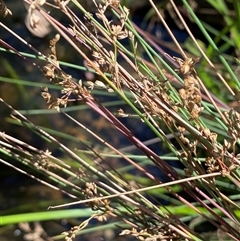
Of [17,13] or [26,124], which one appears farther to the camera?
[17,13]

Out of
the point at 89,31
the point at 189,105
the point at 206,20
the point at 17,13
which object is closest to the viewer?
the point at 189,105

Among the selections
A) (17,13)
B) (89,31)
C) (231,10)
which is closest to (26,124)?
(89,31)

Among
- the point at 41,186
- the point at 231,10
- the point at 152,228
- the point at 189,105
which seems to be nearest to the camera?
the point at 189,105

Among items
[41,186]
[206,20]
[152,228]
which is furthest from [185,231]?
[206,20]

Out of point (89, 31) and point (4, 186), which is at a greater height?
point (89, 31)

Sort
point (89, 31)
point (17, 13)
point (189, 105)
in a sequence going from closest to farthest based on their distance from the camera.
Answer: point (189, 105)
point (89, 31)
point (17, 13)

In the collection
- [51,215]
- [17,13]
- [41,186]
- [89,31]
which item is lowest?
[51,215]

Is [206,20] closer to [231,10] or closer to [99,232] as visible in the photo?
[231,10]

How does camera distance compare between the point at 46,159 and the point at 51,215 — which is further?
the point at 46,159

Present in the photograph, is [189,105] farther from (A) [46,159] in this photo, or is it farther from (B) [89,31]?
(A) [46,159]
